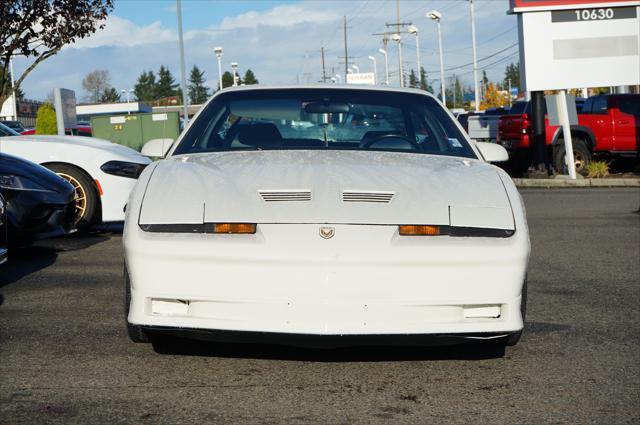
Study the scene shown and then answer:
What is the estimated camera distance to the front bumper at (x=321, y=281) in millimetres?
3965

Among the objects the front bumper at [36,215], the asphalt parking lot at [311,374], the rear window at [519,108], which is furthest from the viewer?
the rear window at [519,108]

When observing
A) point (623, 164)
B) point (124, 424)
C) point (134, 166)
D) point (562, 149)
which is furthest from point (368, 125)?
point (623, 164)

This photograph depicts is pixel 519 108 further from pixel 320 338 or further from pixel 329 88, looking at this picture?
pixel 320 338

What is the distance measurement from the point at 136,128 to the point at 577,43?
1373 centimetres

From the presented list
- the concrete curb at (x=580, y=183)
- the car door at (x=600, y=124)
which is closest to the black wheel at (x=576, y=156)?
the car door at (x=600, y=124)

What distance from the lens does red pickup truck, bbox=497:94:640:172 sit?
21.3m

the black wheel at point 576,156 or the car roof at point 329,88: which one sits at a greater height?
the car roof at point 329,88

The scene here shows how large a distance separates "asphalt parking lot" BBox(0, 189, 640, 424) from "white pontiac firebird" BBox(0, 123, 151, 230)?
313 cm

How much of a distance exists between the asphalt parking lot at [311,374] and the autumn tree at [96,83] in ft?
427

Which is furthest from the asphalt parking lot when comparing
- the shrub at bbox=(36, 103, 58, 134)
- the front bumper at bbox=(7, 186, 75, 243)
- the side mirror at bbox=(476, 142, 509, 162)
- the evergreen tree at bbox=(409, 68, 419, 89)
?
the evergreen tree at bbox=(409, 68, 419, 89)

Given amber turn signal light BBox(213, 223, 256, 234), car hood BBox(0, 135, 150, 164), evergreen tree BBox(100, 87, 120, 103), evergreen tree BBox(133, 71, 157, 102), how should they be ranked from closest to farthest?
amber turn signal light BBox(213, 223, 256, 234) < car hood BBox(0, 135, 150, 164) < evergreen tree BBox(100, 87, 120, 103) < evergreen tree BBox(133, 71, 157, 102)

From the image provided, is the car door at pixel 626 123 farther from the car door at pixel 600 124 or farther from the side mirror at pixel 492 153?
the side mirror at pixel 492 153

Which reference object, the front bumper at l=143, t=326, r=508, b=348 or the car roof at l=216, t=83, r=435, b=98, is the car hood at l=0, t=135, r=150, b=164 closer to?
the car roof at l=216, t=83, r=435, b=98

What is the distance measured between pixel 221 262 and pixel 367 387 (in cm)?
88
